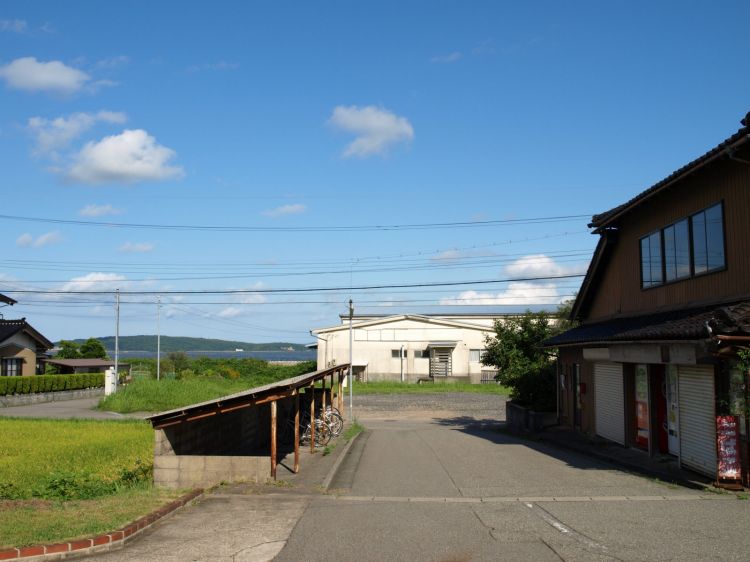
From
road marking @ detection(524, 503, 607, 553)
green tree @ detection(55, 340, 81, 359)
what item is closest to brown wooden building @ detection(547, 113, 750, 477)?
road marking @ detection(524, 503, 607, 553)

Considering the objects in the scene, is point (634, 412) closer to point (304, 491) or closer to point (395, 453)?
point (395, 453)

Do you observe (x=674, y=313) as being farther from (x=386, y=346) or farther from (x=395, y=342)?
(x=386, y=346)

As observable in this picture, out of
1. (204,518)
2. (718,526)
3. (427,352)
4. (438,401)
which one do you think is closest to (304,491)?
→ (204,518)

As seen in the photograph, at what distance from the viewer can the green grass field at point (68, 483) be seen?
8.80 meters

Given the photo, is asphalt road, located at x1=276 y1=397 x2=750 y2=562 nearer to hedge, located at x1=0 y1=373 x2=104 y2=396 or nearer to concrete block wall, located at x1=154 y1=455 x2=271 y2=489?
concrete block wall, located at x1=154 y1=455 x2=271 y2=489

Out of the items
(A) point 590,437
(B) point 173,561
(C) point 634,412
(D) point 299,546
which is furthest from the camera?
(A) point 590,437

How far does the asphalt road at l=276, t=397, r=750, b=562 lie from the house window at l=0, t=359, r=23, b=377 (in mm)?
39668

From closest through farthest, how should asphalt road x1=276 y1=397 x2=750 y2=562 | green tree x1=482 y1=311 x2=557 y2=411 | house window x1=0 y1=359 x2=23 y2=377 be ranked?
asphalt road x1=276 y1=397 x2=750 y2=562
green tree x1=482 y1=311 x2=557 y2=411
house window x1=0 y1=359 x2=23 y2=377

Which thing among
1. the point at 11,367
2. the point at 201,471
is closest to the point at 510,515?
the point at 201,471

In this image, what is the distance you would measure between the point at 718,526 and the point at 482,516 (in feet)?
9.73

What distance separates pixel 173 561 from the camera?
756cm

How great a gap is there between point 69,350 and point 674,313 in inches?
2903

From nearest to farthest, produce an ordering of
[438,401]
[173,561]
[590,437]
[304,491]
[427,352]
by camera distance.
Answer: [173,561] → [304,491] → [590,437] → [438,401] → [427,352]

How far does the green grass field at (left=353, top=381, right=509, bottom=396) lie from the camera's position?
50.0 metres
